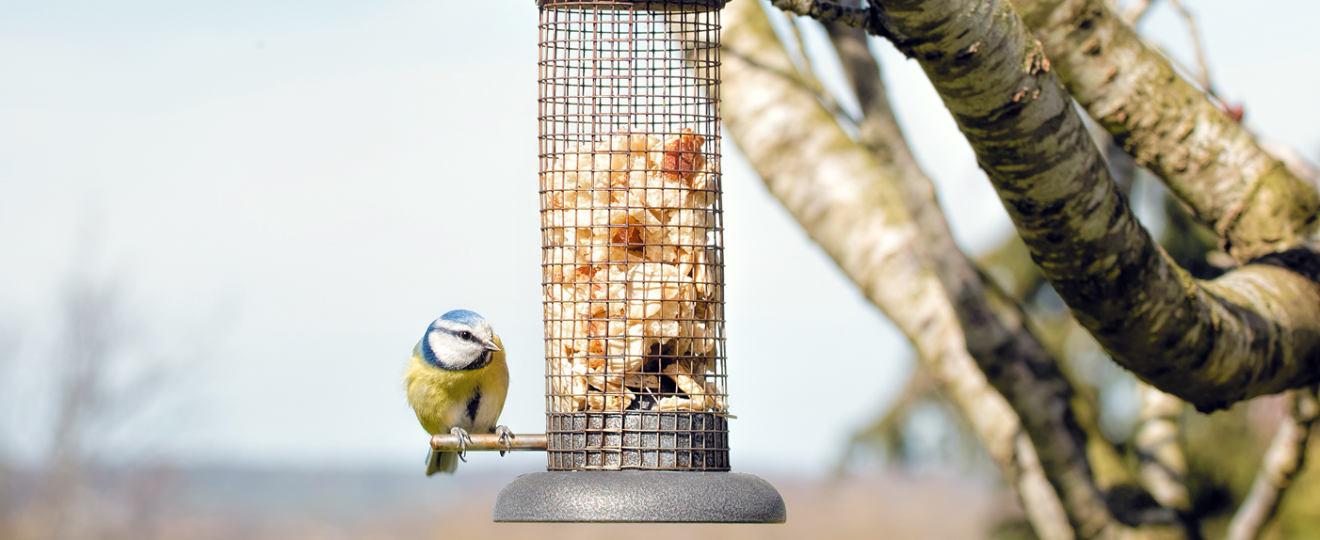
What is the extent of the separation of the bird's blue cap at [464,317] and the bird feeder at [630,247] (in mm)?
417

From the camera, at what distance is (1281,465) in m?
4.57

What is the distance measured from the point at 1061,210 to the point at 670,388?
3.87 ft

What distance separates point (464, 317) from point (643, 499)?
1.29 meters

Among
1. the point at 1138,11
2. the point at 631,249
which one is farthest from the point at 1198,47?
the point at 631,249

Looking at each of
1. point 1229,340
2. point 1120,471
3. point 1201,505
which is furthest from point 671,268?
point 1201,505

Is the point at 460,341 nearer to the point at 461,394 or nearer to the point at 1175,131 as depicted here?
the point at 461,394

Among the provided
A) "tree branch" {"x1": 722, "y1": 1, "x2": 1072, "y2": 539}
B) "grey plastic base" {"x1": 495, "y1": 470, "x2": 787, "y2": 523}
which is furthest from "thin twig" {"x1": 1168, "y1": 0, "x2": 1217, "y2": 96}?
"grey plastic base" {"x1": 495, "y1": 470, "x2": 787, "y2": 523}

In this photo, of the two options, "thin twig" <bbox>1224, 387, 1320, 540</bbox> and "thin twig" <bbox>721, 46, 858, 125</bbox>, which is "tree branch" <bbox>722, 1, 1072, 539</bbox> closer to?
"thin twig" <bbox>721, 46, 858, 125</bbox>

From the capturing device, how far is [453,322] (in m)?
3.80

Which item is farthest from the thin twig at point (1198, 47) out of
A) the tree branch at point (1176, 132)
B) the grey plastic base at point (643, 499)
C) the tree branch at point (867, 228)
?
the grey plastic base at point (643, 499)

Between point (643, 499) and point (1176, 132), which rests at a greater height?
point (1176, 132)

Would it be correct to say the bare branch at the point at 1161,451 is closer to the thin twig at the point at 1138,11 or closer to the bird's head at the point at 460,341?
the thin twig at the point at 1138,11

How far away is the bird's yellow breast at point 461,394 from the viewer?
389 centimetres

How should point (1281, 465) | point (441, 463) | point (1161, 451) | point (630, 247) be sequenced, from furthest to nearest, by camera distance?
point (1161, 451) → point (1281, 465) → point (441, 463) → point (630, 247)
